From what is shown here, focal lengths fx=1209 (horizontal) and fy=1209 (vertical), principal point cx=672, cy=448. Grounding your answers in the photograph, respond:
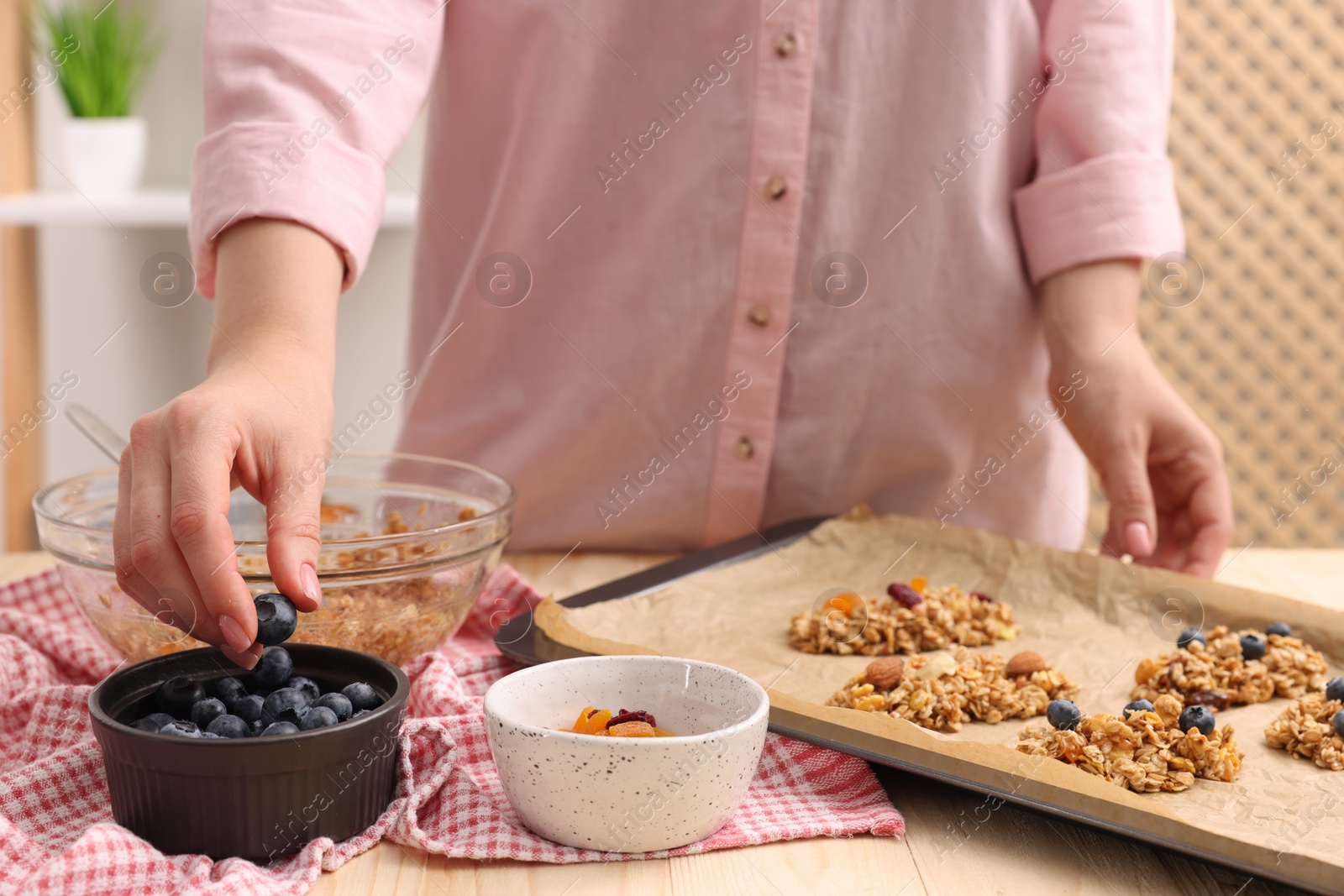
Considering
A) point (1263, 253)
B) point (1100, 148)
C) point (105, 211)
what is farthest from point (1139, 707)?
point (1263, 253)

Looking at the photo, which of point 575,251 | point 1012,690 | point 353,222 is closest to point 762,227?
point 575,251

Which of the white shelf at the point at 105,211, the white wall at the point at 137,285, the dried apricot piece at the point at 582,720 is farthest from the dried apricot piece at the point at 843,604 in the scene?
the white wall at the point at 137,285

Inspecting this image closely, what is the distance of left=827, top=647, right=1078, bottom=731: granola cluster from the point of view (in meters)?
0.78

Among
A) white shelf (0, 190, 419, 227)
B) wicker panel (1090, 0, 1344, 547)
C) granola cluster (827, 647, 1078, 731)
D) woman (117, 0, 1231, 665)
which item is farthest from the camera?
wicker panel (1090, 0, 1344, 547)

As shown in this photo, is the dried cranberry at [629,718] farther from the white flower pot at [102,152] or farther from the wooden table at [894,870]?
the white flower pot at [102,152]

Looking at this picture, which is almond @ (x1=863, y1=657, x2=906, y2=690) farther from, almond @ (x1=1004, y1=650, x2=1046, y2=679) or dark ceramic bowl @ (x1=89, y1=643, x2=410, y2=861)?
dark ceramic bowl @ (x1=89, y1=643, x2=410, y2=861)

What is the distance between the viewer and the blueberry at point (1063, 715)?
750mm

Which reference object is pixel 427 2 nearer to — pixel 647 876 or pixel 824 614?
pixel 824 614

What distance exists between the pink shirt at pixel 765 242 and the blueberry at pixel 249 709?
2.03 feet

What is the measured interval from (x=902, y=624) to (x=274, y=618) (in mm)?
491

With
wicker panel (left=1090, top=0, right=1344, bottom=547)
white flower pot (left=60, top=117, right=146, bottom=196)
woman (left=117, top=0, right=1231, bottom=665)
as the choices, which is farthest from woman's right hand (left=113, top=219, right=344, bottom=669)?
wicker panel (left=1090, top=0, right=1344, bottom=547)

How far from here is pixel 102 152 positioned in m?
2.58

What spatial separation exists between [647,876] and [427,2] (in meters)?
0.77

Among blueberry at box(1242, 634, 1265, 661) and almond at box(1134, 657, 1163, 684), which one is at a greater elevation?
blueberry at box(1242, 634, 1265, 661)
